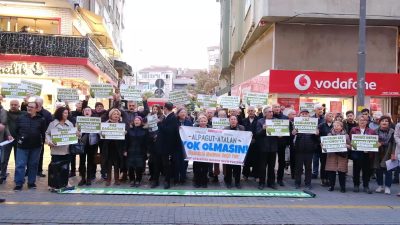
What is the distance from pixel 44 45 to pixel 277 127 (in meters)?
12.9

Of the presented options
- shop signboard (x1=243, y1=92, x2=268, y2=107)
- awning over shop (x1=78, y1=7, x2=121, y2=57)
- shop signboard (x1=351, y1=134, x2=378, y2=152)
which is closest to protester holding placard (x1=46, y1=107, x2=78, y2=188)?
shop signboard (x1=243, y1=92, x2=268, y2=107)

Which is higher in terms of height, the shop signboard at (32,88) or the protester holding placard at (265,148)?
the shop signboard at (32,88)

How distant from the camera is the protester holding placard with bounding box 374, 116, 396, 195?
33.6ft

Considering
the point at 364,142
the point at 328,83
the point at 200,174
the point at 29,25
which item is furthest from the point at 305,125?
the point at 29,25

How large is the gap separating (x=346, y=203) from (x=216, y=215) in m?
2.75

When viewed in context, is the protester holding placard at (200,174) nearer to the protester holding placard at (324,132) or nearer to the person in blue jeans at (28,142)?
the protester holding placard at (324,132)

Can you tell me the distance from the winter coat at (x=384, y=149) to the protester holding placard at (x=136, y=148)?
16.5 ft

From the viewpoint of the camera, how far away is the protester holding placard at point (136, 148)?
33.8 feet

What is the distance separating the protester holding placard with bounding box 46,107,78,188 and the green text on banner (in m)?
2.41

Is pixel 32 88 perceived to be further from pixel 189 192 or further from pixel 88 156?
pixel 189 192

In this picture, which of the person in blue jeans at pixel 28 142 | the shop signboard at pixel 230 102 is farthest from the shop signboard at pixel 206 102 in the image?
the person in blue jeans at pixel 28 142

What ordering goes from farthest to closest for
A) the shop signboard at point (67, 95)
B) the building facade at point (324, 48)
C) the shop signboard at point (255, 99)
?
the building facade at point (324, 48), the shop signboard at point (255, 99), the shop signboard at point (67, 95)

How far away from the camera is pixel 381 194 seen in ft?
33.4

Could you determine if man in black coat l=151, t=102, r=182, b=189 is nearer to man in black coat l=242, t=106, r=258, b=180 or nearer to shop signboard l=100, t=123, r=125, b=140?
shop signboard l=100, t=123, r=125, b=140
